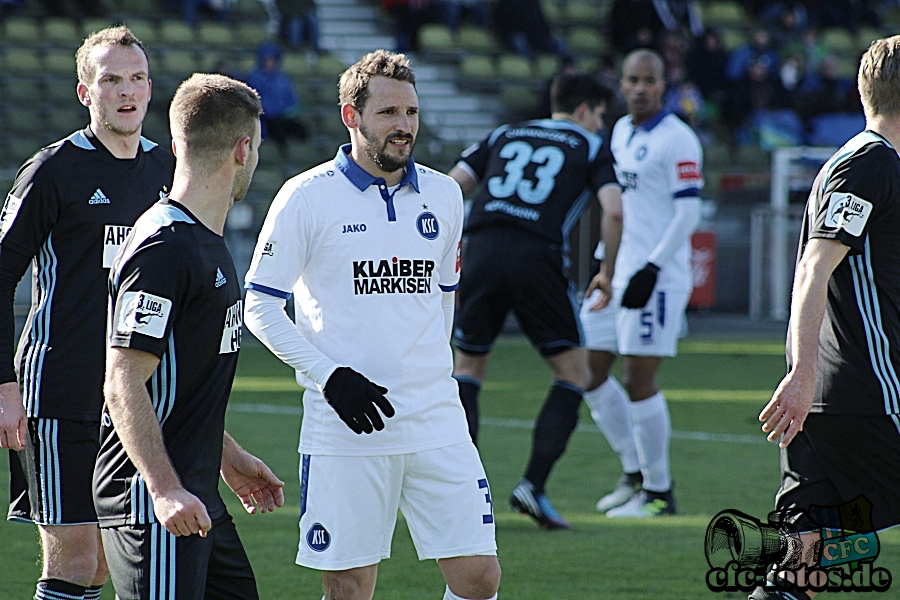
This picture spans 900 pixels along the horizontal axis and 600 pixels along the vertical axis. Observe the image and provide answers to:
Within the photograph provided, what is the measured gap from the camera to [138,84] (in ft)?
13.5

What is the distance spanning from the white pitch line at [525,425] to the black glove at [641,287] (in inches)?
104

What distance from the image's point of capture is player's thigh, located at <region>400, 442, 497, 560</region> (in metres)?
3.84

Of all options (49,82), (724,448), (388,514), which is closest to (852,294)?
(388,514)

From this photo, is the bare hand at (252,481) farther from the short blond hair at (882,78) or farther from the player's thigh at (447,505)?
the short blond hair at (882,78)

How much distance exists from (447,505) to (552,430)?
2.64 m

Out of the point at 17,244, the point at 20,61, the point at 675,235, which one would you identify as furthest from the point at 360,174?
the point at 20,61

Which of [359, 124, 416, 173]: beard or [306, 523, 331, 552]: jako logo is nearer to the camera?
[306, 523, 331, 552]: jako logo

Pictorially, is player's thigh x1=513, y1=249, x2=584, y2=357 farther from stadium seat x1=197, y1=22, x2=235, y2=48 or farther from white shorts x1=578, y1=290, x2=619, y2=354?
stadium seat x1=197, y1=22, x2=235, y2=48

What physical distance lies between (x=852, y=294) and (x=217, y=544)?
2.00 metres

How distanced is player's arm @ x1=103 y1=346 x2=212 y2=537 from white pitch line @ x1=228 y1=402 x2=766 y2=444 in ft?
21.9

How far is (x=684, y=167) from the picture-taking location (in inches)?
274

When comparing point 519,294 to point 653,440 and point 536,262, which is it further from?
point 653,440

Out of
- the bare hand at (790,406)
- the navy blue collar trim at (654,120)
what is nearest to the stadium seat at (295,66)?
the navy blue collar trim at (654,120)

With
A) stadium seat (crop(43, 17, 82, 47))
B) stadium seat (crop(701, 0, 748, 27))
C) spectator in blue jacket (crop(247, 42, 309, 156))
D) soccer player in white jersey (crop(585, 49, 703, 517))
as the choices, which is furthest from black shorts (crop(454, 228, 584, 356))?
stadium seat (crop(701, 0, 748, 27))
